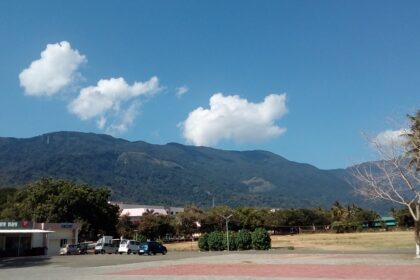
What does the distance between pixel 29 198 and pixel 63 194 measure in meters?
5.75

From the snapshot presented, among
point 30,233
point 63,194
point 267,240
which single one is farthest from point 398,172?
point 63,194

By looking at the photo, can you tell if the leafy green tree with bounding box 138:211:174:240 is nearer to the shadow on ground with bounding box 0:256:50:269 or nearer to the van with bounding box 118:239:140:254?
the van with bounding box 118:239:140:254

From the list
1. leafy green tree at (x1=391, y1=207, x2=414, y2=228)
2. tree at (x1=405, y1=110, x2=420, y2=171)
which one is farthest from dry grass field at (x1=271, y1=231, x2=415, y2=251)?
leafy green tree at (x1=391, y1=207, x2=414, y2=228)

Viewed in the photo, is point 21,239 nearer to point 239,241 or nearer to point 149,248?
point 149,248

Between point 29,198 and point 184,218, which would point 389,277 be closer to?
point 29,198

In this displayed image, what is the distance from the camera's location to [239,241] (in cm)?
6800

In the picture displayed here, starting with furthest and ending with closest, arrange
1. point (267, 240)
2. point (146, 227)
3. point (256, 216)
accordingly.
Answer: point (256, 216), point (146, 227), point (267, 240)

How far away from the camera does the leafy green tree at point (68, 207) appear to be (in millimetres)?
79188

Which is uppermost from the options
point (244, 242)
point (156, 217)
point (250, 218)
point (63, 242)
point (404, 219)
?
point (156, 217)

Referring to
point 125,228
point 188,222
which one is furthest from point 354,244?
point 125,228

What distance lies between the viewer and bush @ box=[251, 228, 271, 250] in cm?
6644


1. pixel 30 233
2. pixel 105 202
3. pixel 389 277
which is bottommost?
pixel 389 277

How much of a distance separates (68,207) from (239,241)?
28.7 m

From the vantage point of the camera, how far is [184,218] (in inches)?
4407
